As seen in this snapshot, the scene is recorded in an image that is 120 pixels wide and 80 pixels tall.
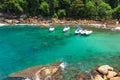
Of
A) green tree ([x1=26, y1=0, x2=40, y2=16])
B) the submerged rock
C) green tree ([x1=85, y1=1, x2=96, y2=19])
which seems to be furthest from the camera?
green tree ([x1=26, y1=0, x2=40, y2=16])

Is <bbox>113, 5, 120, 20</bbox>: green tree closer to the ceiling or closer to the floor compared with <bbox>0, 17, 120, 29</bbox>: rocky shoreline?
closer to the ceiling

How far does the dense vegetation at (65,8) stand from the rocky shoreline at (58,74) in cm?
3768

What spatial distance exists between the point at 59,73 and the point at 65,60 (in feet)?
21.9

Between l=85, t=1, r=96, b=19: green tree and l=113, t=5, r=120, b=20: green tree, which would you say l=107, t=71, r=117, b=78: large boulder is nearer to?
l=113, t=5, r=120, b=20: green tree

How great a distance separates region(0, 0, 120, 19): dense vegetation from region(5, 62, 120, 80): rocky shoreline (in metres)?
37.7

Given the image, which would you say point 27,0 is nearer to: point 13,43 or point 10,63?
point 13,43

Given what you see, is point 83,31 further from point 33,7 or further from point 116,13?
point 33,7

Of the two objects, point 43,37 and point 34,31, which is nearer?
point 43,37

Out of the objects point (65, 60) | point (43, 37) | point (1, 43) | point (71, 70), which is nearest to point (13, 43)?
point (1, 43)

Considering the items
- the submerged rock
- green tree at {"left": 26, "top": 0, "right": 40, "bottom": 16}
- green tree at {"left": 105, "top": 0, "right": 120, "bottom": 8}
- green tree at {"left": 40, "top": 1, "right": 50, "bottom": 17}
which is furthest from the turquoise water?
green tree at {"left": 105, "top": 0, "right": 120, "bottom": 8}

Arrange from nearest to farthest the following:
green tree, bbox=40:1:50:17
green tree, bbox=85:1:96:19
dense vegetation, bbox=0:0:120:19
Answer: green tree, bbox=85:1:96:19 → dense vegetation, bbox=0:0:120:19 → green tree, bbox=40:1:50:17

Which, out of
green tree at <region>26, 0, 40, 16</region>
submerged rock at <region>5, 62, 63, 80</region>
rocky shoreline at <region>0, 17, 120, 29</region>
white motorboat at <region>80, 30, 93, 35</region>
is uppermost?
green tree at <region>26, 0, 40, 16</region>

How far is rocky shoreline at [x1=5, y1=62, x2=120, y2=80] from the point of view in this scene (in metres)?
41.4

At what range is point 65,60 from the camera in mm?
49250
